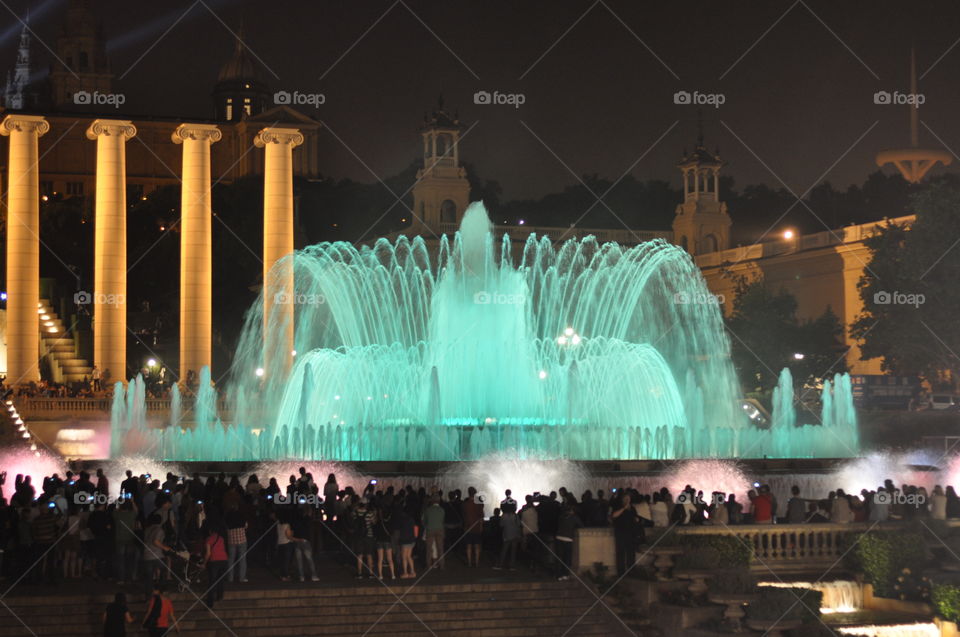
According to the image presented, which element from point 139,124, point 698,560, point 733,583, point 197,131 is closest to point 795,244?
point 197,131

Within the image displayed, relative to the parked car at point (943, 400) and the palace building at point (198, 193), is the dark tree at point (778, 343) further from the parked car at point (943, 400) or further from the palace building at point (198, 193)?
the parked car at point (943, 400)

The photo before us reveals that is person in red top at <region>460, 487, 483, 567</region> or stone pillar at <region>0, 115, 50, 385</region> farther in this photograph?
stone pillar at <region>0, 115, 50, 385</region>

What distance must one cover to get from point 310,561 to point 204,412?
89.2 feet

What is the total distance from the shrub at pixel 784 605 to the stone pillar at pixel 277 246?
115ft

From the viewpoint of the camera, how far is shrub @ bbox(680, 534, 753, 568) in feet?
81.3

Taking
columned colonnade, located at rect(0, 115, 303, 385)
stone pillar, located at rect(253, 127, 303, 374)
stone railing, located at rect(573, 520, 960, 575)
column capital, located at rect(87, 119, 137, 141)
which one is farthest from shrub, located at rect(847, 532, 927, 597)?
column capital, located at rect(87, 119, 137, 141)

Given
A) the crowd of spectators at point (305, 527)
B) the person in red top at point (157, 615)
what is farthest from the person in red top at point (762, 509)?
the person in red top at point (157, 615)

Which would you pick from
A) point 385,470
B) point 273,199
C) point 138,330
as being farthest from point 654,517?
point 138,330

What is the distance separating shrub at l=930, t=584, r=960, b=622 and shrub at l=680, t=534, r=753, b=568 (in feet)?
9.84

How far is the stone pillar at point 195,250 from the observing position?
58.6 meters

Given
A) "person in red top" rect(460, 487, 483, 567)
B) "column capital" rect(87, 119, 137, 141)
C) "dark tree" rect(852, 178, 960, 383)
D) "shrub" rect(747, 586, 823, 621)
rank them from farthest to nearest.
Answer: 1. "dark tree" rect(852, 178, 960, 383)
2. "column capital" rect(87, 119, 137, 141)
3. "person in red top" rect(460, 487, 483, 567)
4. "shrub" rect(747, 586, 823, 621)

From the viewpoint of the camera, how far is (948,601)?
24266 mm

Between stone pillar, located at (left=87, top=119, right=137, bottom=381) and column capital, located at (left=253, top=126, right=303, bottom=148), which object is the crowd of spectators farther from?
column capital, located at (left=253, top=126, right=303, bottom=148)

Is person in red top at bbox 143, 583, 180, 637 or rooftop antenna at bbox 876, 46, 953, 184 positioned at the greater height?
rooftop antenna at bbox 876, 46, 953, 184
